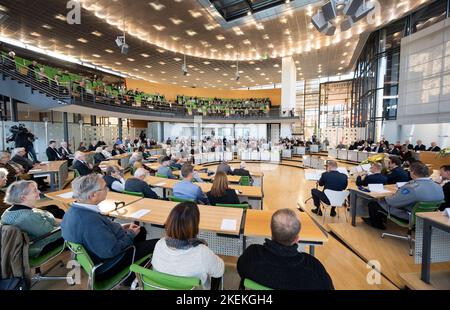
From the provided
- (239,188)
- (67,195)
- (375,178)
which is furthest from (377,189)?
(67,195)

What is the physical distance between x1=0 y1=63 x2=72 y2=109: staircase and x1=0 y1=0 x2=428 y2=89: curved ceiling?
2.78 meters

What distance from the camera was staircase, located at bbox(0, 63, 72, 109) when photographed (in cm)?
903

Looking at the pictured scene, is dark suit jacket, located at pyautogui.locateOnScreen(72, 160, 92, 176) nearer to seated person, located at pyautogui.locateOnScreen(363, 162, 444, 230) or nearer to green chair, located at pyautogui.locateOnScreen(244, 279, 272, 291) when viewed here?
green chair, located at pyautogui.locateOnScreen(244, 279, 272, 291)

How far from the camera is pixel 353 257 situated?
3193 mm

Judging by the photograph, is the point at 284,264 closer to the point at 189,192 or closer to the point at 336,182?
the point at 189,192

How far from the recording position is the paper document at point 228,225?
2.17 metres

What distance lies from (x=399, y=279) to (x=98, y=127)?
53.9ft

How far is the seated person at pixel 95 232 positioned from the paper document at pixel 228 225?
2.88 feet

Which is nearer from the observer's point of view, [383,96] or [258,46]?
[383,96]

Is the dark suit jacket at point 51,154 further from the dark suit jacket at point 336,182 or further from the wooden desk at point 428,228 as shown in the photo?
the wooden desk at point 428,228

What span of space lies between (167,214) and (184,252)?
4.01 feet

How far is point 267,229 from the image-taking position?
219 cm

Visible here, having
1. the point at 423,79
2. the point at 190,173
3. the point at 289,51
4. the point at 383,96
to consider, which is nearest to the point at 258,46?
the point at 289,51
